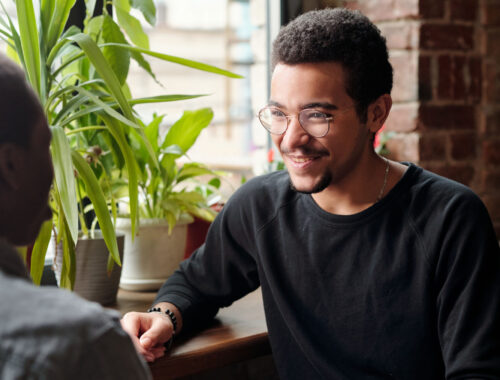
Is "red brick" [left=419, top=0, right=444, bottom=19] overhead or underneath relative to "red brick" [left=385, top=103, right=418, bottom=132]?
overhead

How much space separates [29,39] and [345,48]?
23.4 inches

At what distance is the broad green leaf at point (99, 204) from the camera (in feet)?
4.09

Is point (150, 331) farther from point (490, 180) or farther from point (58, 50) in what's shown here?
point (490, 180)

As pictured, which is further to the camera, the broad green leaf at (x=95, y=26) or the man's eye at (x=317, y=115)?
the broad green leaf at (x=95, y=26)

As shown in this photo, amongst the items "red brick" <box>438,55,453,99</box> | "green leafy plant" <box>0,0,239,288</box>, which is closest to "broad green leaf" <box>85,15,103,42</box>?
"green leafy plant" <box>0,0,239,288</box>

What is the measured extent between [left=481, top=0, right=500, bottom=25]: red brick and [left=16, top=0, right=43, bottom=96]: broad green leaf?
1355 millimetres

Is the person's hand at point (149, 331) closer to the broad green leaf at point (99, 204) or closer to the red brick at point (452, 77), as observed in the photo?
the broad green leaf at point (99, 204)

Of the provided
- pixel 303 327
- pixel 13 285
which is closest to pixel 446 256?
pixel 303 327

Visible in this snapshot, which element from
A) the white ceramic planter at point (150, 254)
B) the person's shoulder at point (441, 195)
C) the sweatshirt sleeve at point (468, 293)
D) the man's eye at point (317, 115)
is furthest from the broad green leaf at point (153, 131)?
the sweatshirt sleeve at point (468, 293)

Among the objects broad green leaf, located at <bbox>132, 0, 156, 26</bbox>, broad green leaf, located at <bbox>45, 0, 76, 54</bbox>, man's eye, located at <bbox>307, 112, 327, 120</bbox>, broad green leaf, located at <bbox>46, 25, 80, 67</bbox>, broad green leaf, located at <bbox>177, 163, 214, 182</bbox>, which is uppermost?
broad green leaf, located at <bbox>132, 0, 156, 26</bbox>

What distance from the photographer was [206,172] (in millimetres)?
1691

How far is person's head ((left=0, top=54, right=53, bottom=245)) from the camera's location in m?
0.52

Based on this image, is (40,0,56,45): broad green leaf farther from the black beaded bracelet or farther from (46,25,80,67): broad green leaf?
the black beaded bracelet

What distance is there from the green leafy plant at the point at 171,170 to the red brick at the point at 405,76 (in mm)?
608
